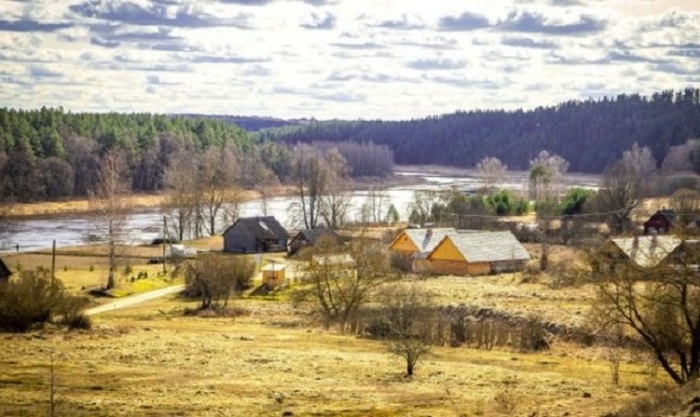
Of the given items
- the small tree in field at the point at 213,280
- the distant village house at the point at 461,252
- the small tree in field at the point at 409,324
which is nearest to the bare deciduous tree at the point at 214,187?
the distant village house at the point at 461,252

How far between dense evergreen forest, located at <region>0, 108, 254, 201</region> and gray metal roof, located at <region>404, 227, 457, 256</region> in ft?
156

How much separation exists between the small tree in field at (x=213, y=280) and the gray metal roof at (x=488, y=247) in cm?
1501

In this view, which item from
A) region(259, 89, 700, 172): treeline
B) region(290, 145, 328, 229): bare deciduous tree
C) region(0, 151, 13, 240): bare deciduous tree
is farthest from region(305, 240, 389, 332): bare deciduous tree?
region(259, 89, 700, 172): treeline

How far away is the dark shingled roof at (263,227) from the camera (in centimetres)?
7444

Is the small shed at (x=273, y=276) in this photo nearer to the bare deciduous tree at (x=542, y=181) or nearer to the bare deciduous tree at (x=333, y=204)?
the bare deciduous tree at (x=333, y=204)

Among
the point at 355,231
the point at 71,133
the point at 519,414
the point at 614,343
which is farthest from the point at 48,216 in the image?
the point at 519,414

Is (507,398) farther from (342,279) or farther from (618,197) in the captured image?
(618,197)

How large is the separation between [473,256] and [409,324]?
29150 millimetres

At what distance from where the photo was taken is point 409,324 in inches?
1256

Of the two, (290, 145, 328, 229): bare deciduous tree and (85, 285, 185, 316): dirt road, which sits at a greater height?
(290, 145, 328, 229): bare deciduous tree

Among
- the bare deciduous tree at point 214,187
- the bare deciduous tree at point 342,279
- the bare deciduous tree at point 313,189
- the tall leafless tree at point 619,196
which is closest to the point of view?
the bare deciduous tree at point 342,279

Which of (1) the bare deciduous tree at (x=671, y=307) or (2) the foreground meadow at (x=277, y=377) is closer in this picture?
(2) the foreground meadow at (x=277, y=377)

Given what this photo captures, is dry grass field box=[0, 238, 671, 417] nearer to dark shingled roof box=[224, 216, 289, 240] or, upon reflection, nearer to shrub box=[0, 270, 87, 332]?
shrub box=[0, 270, 87, 332]

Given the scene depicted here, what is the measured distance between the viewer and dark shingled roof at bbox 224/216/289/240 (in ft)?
244
